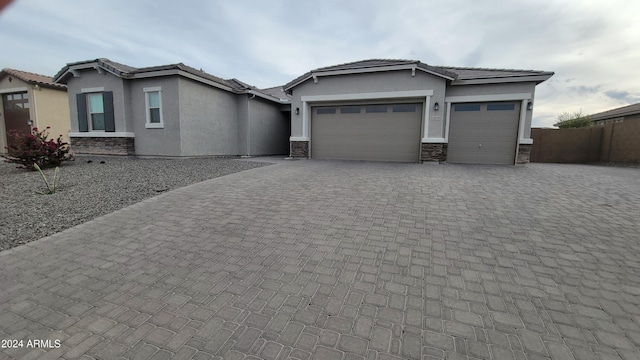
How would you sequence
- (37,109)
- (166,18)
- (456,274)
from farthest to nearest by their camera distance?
(37,109) → (166,18) → (456,274)

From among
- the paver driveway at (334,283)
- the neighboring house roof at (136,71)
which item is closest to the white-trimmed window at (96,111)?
the neighboring house roof at (136,71)

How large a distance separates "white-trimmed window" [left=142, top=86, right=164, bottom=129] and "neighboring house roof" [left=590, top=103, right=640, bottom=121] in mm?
30264

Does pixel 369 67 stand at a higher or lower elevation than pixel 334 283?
higher

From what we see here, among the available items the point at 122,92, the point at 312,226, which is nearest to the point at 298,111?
the point at 122,92

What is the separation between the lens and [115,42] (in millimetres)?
11883

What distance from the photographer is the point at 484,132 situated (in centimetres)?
1199

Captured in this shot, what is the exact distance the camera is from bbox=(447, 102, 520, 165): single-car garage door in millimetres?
11766

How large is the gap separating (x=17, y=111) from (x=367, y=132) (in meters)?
22.5

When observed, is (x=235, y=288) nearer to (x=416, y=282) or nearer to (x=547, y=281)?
(x=416, y=282)

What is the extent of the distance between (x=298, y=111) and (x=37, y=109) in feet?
55.2

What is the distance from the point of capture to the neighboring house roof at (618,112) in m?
19.8

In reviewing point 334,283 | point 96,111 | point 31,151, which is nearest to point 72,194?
point 31,151

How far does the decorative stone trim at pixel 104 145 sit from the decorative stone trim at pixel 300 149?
25.7ft

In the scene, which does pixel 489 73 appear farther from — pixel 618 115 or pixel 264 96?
pixel 618 115
